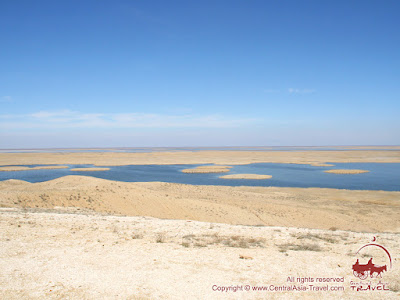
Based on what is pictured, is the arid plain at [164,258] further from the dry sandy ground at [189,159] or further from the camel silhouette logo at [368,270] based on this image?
the dry sandy ground at [189,159]

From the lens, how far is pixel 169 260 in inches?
322

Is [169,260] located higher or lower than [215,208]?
higher

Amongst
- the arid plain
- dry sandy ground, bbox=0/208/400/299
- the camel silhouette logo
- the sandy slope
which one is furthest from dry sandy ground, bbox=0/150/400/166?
the camel silhouette logo

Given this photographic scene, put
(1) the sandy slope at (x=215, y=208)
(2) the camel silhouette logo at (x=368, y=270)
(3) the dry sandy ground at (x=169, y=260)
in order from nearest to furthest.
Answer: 1. (3) the dry sandy ground at (x=169, y=260)
2. (2) the camel silhouette logo at (x=368, y=270)
3. (1) the sandy slope at (x=215, y=208)

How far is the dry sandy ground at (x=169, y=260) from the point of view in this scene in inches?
251

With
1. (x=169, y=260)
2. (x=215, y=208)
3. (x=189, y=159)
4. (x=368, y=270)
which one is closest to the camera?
(x=368, y=270)

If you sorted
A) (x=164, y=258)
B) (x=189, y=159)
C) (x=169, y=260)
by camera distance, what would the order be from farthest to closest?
(x=189, y=159)
(x=164, y=258)
(x=169, y=260)

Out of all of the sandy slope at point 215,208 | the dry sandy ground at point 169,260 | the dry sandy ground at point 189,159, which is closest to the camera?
the dry sandy ground at point 169,260

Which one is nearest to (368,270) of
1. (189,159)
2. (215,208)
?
(215,208)

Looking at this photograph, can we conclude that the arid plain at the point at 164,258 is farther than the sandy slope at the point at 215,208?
No

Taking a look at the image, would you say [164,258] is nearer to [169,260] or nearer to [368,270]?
[169,260]

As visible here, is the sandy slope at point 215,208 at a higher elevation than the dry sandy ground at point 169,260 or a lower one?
lower

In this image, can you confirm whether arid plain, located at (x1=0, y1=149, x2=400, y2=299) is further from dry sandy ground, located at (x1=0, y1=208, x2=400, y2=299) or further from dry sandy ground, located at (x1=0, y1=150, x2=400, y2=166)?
dry sandy ground, located at (x1=0, y1=150, x2=400, y2=166)

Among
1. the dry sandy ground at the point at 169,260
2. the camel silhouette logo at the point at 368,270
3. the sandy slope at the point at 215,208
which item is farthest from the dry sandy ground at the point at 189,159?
the camel silhouette logo at the point at 368,270
